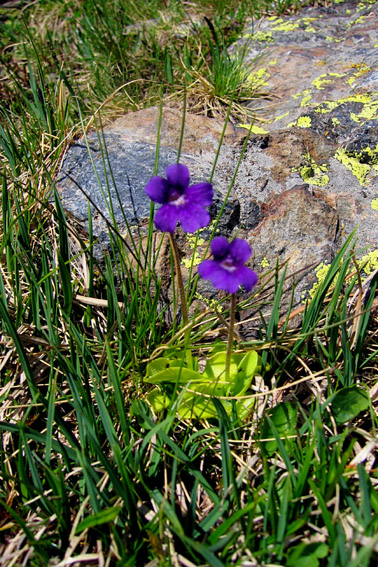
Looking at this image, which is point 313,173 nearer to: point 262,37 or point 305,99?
point 305,99

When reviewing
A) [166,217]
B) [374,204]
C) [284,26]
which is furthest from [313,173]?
→ [284,26]

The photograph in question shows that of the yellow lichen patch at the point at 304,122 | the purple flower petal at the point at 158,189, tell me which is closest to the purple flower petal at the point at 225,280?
the purple flower petal at the point at 158,189

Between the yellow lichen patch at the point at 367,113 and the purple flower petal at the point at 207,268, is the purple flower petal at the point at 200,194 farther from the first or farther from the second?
the yellow lichen patch at the point at 367,113

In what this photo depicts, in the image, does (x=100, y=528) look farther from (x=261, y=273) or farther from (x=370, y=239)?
(x=370, y=239)

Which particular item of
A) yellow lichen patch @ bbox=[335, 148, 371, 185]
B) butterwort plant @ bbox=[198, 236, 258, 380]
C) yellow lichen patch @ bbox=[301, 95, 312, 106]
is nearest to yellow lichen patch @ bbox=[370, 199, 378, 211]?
yellow lichen patch @ bbox=[335, 148, 371, 185]

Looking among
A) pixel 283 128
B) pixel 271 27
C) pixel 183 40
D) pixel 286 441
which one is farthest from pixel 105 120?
pixel 286 441

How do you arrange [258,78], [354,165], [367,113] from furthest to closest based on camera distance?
[258,78] < [367,113] < [354,165]
